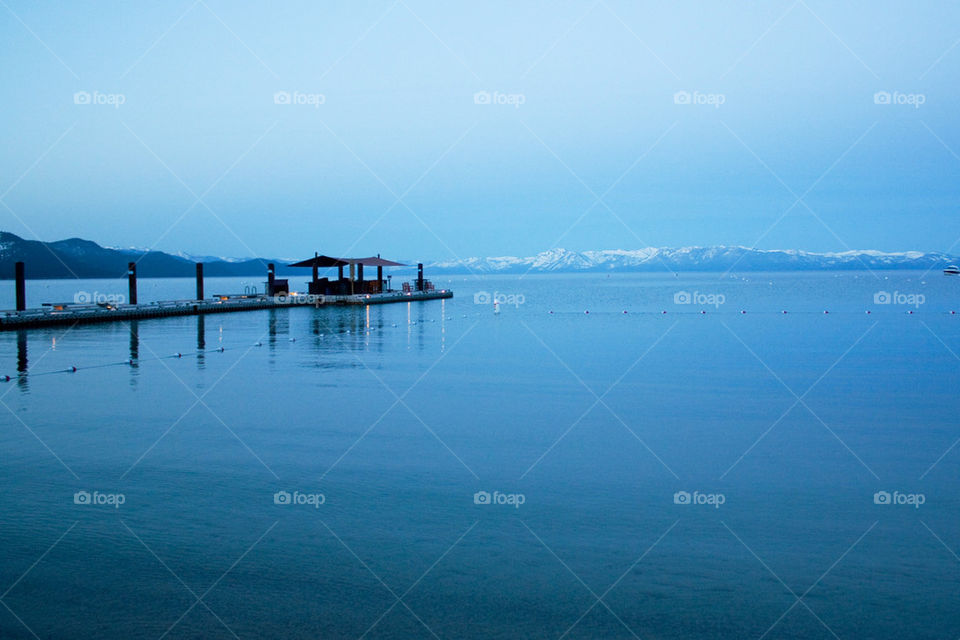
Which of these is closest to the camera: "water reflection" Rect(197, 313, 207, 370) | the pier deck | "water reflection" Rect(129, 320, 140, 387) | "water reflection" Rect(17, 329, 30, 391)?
"water reflection" Rect(17, 329, 30, 391)

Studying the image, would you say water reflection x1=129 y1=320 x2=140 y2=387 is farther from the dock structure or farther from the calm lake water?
the dock structure

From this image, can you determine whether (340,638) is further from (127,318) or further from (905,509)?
(127,318)

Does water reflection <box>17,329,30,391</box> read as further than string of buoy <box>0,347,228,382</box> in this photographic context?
No

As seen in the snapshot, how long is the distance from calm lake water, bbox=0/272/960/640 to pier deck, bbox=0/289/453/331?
1797 centimetres

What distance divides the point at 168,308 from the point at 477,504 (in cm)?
3982

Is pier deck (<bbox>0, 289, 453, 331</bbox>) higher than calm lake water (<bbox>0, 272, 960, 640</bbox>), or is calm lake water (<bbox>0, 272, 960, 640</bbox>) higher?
pier deck (<bbox>0, 289, 453, 331</bbox>)

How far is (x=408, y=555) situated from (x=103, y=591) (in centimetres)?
271

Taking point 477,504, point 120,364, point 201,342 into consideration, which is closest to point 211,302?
point 201,342

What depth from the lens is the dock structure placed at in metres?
37.7

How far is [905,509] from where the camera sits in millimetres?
9445

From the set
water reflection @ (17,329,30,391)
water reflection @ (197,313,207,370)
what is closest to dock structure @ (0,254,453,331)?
water reflection @ (197,313,207,370)

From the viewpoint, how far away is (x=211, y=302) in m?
51.2

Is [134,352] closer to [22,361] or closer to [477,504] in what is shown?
[22,361]

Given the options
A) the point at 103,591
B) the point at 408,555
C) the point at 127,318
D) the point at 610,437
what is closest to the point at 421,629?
the point at 408,555
